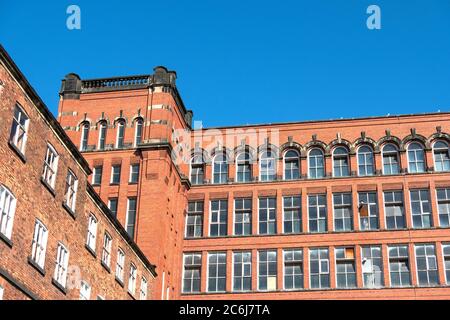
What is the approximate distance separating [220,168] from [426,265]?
1838 centimetres

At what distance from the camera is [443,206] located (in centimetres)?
5400

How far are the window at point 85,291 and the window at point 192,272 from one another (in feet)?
68.0

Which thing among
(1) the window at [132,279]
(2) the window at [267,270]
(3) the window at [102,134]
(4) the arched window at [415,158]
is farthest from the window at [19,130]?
(4) the arched window at [415,158]

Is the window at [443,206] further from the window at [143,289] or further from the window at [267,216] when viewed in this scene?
the window at [143,289]

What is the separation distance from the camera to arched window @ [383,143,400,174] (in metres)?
56.1

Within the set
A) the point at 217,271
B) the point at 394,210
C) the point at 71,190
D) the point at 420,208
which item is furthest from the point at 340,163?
the point at 71,190

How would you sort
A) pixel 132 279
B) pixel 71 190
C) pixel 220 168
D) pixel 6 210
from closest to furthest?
pixel 6 210 < pixel 71 190 < pixel 132 279 < pixel 220 168

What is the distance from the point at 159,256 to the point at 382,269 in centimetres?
1690

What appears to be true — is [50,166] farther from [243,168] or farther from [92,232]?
[243,168]

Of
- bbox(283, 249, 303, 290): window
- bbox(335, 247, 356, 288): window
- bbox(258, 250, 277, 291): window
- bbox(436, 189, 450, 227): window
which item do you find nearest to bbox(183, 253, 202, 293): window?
bbox(258, 250, 277, 291): window

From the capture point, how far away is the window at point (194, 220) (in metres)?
57.2

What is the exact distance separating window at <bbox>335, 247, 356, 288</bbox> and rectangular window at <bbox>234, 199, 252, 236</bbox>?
7358 mm
